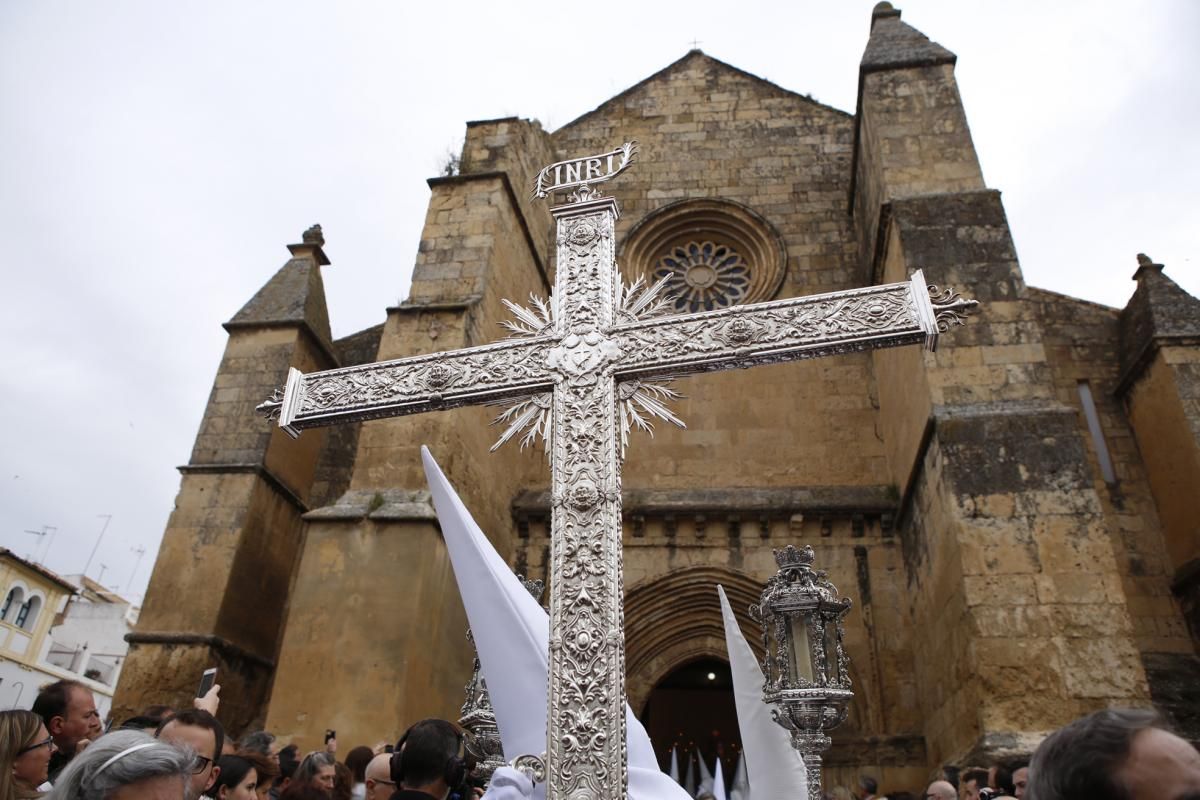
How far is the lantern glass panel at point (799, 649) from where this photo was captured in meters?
3.94

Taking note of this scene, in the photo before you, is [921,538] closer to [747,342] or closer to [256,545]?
[747,342]

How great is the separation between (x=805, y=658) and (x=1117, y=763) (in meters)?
2.97

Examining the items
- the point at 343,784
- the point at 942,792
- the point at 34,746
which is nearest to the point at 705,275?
the point at 942,792

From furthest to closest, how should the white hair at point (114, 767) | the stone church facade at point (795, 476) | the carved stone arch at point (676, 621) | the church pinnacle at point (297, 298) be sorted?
the church pinnacle at point (297, 298), the carved stone arch at point (676, 621), the stone church facade at point (795, 476), the white hair at point (114, 767)

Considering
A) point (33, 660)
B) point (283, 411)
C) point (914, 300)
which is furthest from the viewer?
point (33, 660)

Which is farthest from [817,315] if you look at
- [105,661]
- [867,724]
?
[105,661]

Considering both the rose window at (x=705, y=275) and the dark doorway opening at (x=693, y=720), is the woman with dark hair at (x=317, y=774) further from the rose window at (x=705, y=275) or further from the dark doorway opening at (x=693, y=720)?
the dark doorway opening at (x=693, y=720)

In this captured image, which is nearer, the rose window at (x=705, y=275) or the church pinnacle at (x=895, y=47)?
the church pinnacle at (x=895, y=47)

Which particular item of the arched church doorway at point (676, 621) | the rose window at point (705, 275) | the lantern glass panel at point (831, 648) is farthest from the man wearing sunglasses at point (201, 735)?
the rose window at point (705, 275)

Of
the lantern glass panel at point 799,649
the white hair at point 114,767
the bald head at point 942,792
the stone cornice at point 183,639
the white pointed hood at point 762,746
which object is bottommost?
the white hair at point 114,767

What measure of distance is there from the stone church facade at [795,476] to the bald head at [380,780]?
3.76 m

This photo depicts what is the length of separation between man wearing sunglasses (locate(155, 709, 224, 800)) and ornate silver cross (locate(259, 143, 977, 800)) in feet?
3.48

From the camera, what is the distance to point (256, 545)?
29.7 feet

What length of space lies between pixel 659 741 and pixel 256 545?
7.92 m
